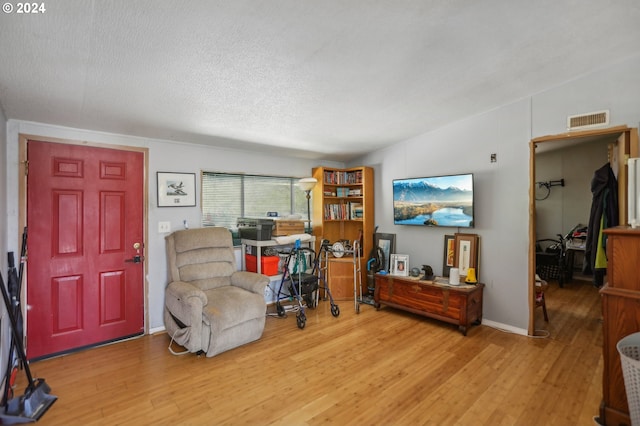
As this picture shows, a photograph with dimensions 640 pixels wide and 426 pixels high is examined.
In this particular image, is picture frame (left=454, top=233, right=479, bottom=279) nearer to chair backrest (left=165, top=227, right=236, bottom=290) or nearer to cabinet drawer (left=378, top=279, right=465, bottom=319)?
cabinet drawer (left=378, top=279, right=465, bottom=319)

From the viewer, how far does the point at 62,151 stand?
2811 millimetres

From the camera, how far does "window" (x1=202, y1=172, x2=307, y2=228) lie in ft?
12.6

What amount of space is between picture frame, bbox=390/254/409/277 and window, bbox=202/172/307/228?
1.63 meters

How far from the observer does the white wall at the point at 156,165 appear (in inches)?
103

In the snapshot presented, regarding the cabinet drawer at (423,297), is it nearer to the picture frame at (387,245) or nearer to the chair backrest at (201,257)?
the picture frame at (387,245)

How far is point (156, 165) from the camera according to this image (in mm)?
3355

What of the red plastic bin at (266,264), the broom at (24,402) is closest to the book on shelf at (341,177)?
the red plastic bin at (266,264)

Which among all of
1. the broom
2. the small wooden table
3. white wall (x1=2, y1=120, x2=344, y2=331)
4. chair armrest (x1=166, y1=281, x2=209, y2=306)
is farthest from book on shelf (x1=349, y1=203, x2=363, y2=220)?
the broom

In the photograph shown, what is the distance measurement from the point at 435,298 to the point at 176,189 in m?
3.29

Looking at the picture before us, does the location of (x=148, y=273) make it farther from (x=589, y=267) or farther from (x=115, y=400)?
(x=589, y=267)

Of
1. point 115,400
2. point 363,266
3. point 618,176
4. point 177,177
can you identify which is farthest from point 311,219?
point 618,176

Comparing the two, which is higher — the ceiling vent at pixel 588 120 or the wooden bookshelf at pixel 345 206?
the ceiling vent at pixel 588 120

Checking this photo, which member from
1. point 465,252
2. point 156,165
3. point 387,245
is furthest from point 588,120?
point 156,165

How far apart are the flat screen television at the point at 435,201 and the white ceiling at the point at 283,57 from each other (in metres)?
0.96
